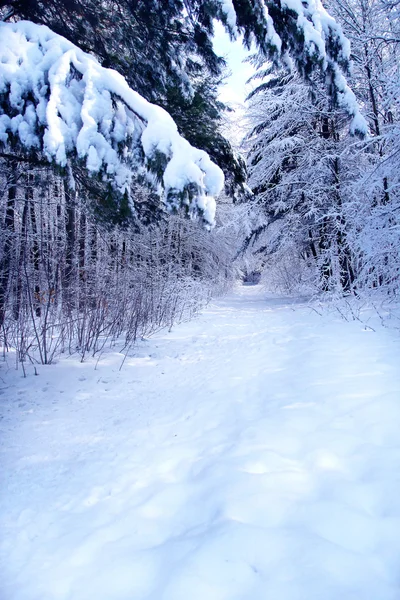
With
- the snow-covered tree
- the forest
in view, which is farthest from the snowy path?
the snow-covered tree

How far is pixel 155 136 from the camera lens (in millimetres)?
2451

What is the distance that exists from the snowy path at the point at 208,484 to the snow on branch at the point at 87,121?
75.7 inches

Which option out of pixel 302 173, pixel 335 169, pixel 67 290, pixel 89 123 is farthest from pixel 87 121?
pixel 335 169

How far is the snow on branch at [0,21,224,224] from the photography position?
2.37m

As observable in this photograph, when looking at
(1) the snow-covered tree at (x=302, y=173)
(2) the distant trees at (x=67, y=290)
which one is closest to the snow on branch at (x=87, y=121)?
(2) the distant trees at (x=67, y=290)

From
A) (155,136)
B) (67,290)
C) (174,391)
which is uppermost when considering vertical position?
(155,136)

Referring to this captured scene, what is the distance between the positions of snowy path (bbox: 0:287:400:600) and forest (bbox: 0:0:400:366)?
1840 mm

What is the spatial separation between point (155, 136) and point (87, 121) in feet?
1.66

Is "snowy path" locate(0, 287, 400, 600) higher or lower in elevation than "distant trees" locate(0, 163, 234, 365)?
lower

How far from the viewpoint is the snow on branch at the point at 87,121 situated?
7.77 ft

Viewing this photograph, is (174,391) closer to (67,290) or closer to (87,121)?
(67,290)

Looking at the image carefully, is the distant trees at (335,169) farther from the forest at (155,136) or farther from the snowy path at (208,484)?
the snowy path at (208,484)

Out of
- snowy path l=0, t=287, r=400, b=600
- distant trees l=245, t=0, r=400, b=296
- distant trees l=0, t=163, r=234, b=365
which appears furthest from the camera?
distant trees l=245, t=0, r=400, b=296

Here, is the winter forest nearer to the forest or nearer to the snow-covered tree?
the forest
